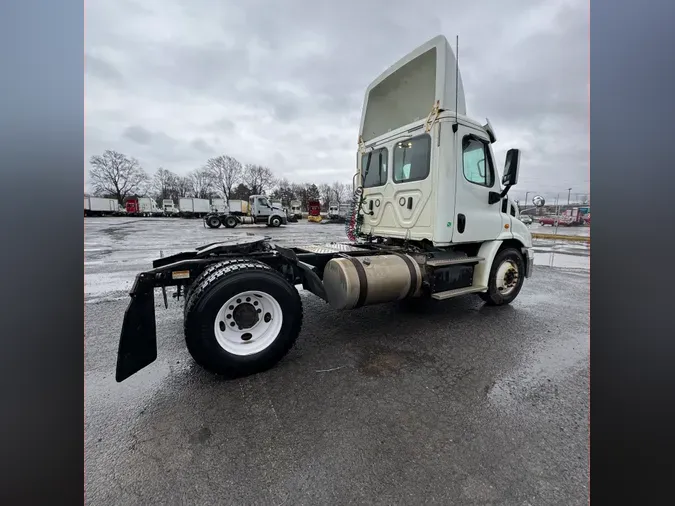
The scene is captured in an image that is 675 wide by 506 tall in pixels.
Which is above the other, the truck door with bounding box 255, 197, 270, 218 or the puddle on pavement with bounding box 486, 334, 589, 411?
the truck door with bounding box 255, 197, 270, 218

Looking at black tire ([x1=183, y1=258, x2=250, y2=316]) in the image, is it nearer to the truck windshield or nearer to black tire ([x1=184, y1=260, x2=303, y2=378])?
black tire ([x1=184, y1=260, x2=303, y2=378])

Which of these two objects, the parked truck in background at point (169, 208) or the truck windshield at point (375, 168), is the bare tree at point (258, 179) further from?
the truck windshield at point (375, 168)

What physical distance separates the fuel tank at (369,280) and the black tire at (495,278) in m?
1.78

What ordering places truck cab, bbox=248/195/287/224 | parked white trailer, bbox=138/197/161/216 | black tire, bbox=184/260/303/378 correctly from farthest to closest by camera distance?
parked white trailer, bbox=138/197/161/216 < truck cab, bbox=248/195/287/224 < black tire, bbox=184/260/303/378

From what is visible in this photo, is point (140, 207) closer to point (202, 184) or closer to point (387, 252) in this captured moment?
point (202, 184)

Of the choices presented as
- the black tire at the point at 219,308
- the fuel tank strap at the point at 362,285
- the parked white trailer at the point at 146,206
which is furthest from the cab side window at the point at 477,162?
the parked white trailer at the point at 146,206

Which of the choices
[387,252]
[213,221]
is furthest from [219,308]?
[213,221]

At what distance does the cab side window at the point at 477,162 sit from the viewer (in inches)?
185

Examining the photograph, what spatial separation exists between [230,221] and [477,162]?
2627 centimetres

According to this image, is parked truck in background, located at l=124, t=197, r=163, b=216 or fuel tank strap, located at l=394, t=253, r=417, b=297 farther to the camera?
parked truck in background, located at l=124, t=197, r=163, b=216

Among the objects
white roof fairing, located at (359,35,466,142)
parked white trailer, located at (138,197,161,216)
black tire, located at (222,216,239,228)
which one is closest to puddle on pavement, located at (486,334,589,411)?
white roof fairing, located at (359,35,466,142)

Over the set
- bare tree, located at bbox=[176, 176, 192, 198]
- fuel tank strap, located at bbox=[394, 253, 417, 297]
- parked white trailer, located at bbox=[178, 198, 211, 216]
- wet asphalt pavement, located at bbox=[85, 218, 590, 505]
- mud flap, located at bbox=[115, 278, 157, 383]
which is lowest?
wet asphalt pavement, located at bbox=[85, 218, 590, 505]

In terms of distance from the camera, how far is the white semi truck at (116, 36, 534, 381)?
2963mm
